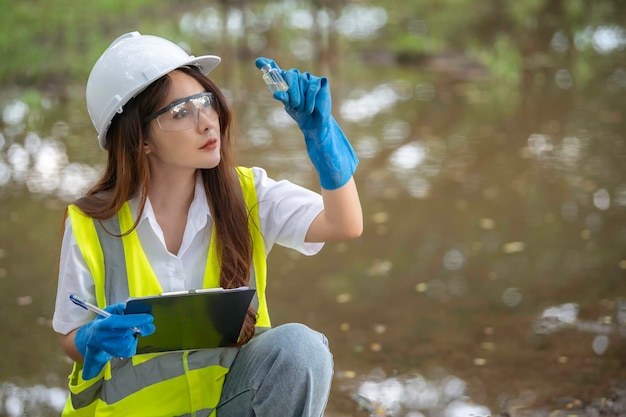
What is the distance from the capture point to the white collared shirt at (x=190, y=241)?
2.15 m

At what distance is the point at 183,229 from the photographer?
2.31 metres

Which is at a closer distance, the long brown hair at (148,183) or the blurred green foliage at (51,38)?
the long brown hair at (148,183)

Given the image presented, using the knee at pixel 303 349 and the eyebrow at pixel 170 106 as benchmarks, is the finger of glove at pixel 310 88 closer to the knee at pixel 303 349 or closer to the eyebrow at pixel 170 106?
the eyebrow at pixel 170 106

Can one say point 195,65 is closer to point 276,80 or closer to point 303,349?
point 276,80

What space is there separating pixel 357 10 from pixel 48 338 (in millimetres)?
10723

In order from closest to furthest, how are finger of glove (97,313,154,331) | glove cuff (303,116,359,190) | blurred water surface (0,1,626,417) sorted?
finger of glove (97,313,154,331), glove cuff (303,116,359,190), blurred water surface (0,1,626,417)

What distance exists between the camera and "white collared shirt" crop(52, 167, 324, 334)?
215cm

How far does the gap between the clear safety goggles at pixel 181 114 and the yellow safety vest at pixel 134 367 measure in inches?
9.3

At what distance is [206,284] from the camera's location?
7.41 ft

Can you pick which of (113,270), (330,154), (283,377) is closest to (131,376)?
(113,270)

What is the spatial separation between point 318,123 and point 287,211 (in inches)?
12.5

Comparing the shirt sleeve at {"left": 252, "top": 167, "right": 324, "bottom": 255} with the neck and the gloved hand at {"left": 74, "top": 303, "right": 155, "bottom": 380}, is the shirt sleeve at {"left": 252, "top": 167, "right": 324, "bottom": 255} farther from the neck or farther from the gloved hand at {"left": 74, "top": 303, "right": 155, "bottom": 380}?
the gloved hand at {"left": 74, "top": 303, "right": 155, "bottom": 380}

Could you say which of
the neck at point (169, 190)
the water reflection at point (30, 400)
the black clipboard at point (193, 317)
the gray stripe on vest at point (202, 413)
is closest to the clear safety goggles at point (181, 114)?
the neck at point (169, 190)

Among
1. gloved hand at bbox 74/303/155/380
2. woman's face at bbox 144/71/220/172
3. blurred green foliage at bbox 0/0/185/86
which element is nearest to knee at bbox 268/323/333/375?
gloved hand at bbox 74/303/155/380
